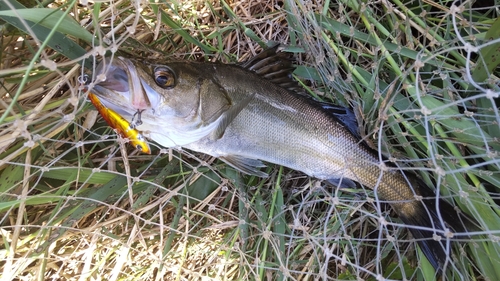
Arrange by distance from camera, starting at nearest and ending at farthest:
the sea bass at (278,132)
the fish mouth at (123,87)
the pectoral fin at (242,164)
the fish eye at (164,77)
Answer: the fish mouth at (123,87) → the fish eye at (164,77) → the sea bass at (278,132) → the pectoral fin at (242,164)

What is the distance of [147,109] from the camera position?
1.52 m

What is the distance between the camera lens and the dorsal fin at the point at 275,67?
1850 millimetres

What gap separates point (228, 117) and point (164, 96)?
319 millimetres

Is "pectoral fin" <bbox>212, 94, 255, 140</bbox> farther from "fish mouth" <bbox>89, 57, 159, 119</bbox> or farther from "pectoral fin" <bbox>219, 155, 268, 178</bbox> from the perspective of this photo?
"fish mouth" <bbox>89, 57, 159, 119</bbox>

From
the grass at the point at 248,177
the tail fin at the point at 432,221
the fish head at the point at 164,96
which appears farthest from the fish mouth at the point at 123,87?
the tail fin at the point at 432,221

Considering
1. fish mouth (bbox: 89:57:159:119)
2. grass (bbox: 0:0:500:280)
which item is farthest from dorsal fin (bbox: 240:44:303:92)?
fish mouth (bbox: 89:57:159:119)

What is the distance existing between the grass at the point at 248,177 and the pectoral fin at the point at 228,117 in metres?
0.30

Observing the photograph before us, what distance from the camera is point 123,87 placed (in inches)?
57.5

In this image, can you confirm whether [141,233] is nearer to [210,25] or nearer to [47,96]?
[47,96]

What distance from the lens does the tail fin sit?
1.70 metres

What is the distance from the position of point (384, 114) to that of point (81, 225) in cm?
175

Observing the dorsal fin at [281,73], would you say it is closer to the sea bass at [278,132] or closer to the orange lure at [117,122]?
the sea bass at [278,132]

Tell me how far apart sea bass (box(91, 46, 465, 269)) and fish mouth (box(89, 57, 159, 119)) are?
123 mm

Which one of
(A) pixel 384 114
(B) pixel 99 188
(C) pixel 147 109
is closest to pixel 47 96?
(B) pixel 99 188
